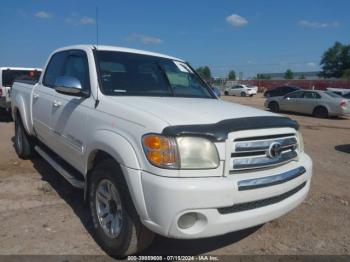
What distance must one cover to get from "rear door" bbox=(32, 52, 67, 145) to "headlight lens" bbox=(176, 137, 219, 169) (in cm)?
244

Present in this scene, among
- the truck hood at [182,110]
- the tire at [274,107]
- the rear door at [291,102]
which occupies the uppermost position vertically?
the truck hood at [182,110]

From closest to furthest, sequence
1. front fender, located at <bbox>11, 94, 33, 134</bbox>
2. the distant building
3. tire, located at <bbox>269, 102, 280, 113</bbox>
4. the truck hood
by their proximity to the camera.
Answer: the truck hood → front fender, located at <bbox>11, 94, 33, 134</bbox> → tire, located at <bbox>269, 102, 280, 113</bbox> → the distant building

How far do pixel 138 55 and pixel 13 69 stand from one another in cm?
945

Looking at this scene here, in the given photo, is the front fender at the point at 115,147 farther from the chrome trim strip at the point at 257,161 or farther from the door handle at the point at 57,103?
the door handle at the point at 57,103

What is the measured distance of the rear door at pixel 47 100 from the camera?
5.03 meters

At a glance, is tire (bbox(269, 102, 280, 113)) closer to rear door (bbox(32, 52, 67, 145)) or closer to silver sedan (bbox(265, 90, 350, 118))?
silver sedan (bbox(265, 90, 350, 118))

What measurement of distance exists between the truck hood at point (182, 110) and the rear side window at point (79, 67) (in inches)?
26.3

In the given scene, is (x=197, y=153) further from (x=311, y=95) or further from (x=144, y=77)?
(x=311, y=95)

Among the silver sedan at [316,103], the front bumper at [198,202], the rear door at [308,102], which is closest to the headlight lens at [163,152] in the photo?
the front bumper at [198,202]

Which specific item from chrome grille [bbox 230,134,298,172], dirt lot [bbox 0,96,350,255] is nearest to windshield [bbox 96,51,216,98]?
chrome grille [bbox 230,134,298,172]

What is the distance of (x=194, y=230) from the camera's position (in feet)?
9.64

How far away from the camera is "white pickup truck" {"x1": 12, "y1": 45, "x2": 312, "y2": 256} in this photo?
288 centimetres

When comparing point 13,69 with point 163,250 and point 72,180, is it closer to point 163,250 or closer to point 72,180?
point 72,180

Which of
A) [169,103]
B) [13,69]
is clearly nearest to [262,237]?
[169,103]
